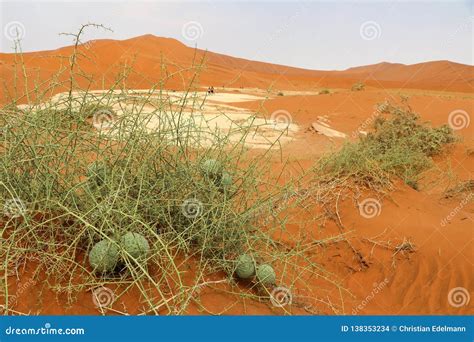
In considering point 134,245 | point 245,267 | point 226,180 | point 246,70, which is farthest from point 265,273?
point 246,70

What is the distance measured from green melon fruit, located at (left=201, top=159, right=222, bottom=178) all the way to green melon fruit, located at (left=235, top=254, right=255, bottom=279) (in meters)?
0.58

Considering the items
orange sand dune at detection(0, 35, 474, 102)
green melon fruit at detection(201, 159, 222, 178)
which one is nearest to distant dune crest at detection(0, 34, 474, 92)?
orange sand dune at detection(0, 35, 474, 102)

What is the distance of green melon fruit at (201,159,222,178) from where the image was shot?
292 cm

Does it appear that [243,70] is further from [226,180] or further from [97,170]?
[97,170]

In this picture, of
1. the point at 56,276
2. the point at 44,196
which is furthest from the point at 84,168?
the point at 56,276

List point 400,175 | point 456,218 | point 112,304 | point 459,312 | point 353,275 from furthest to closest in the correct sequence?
1. point 400,175
2. point 456,218
3. point 353,275
4. point 459,312
5. point 112,304

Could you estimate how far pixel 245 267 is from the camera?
268 centimetres

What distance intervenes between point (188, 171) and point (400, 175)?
345 centimetres

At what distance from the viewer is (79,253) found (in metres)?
2.57

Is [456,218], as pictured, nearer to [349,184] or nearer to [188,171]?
[349,184]

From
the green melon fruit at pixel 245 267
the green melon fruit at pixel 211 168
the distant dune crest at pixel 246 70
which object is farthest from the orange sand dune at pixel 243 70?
the green melon fruit at pixel 245 267

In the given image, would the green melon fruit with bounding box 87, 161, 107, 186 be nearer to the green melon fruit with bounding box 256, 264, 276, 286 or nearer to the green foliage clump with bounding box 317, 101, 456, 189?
the green melon fruit with bounding box 256, 264, 276, 286

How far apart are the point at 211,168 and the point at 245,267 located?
0.67m

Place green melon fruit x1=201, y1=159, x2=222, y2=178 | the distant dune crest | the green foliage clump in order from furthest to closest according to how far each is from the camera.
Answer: the distant dune crest < the green foliage clump < green melon fruit x1=201, y1=159, x2=222, y2=178
